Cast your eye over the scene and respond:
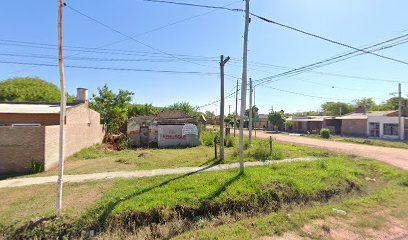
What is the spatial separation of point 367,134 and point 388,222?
32.0 metres

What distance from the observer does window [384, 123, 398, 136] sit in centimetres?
2806

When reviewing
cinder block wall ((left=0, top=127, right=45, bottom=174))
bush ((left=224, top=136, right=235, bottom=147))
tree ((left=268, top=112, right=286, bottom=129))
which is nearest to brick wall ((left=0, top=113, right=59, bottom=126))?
cinder block wall ((left=0, top=127, right=45, bottom=174))

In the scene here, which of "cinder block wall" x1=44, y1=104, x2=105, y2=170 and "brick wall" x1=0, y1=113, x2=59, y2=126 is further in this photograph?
"brick wall" x1=0, y1=113, x2=59, y2=126

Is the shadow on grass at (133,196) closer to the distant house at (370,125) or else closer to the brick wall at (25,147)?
the brick wall at (25,147)

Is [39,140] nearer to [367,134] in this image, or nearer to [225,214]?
[225,214]

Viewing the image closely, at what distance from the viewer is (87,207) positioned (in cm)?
582

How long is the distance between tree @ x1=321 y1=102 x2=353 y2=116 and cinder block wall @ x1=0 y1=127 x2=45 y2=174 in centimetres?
7068

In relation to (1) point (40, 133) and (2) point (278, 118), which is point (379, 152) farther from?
(2) point (278, 118)

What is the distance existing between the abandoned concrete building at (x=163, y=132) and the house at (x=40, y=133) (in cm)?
367

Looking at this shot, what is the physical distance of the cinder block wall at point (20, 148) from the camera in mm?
9719

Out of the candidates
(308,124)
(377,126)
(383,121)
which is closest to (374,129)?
(377,126)

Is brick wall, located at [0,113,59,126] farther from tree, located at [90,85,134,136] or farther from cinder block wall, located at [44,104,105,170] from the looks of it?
tree, located at [90,85,134,136]

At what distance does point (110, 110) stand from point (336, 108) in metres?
69.5

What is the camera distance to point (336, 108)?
6775cm
